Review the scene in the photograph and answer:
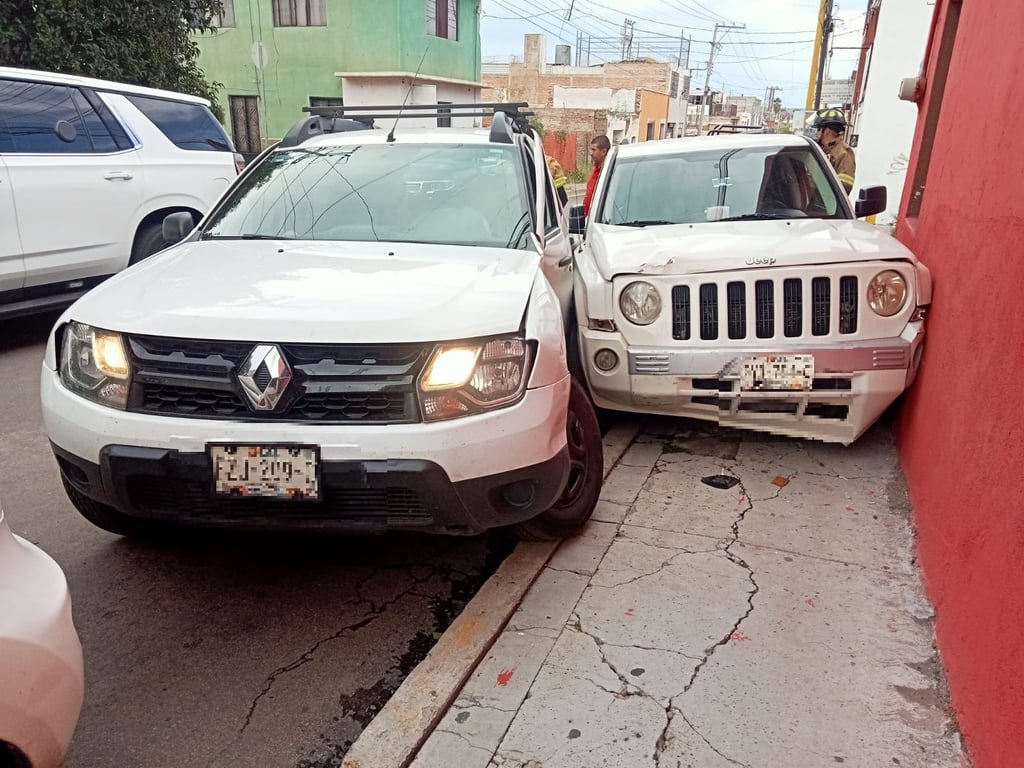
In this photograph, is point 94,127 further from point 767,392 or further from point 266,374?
point 767,392

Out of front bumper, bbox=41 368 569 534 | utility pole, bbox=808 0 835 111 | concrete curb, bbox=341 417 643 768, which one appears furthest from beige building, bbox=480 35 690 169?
front bumper, bbox=41 368 569 534

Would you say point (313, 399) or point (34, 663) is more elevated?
point (313, 399)

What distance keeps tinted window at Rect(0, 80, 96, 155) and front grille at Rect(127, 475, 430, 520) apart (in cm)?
444

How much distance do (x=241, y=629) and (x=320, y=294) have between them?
125 centimetres

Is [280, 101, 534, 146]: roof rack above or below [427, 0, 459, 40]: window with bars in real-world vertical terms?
below

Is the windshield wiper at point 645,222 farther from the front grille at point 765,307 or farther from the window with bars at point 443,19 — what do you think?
the window with bars at point 443,19

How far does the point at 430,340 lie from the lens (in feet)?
8.32

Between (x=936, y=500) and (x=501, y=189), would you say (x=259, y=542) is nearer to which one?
(x=501, y=189)

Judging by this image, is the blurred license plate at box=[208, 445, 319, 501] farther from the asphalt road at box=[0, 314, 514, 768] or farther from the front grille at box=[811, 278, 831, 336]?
the front grille at box=[811, 278, 831, 336]

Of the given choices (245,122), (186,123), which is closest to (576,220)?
(186,123)

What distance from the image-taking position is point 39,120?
596 centimetres

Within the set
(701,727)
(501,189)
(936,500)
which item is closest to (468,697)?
(701,727)

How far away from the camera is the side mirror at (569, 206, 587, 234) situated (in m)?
5.26

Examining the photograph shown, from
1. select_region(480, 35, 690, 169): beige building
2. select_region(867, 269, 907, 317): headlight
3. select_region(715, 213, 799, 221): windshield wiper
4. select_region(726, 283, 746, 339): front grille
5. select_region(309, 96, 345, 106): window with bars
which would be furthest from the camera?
select_region(480, 35, 690, 169): beige building
